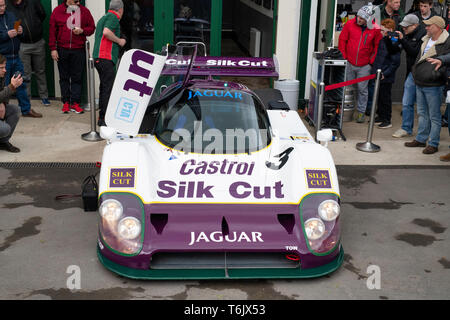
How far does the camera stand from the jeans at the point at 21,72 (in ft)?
28.3

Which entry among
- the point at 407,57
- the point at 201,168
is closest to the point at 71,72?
the point at 201,168

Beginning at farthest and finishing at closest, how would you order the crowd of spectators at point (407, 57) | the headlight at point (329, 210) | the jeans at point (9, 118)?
Result: 1. the crowd of spectators at point (407, 57)
2. the jeans at point (9, 118)
3. the headlight at point (329, 210)

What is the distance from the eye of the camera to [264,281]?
4281 mm

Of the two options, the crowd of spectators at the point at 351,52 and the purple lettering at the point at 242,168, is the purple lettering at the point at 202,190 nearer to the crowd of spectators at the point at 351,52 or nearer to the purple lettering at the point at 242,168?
the purple lettering at the point at 242,168

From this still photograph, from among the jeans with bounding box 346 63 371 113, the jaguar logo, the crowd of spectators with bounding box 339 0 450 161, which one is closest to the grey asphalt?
the jaguar logo

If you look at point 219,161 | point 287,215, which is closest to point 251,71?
point 219,161

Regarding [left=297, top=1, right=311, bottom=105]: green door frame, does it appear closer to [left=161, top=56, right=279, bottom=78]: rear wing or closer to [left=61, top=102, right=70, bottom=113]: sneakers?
[left=161, top=56, right=279, bottom=78]: rear wing

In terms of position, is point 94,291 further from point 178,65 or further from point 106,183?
point 178,65

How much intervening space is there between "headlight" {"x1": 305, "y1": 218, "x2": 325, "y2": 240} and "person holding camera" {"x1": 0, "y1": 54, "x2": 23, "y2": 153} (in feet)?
14.3

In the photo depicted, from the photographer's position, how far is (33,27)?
922 cm

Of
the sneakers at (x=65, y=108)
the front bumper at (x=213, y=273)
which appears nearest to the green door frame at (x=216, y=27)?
the sneakers at (x=65, y=108)

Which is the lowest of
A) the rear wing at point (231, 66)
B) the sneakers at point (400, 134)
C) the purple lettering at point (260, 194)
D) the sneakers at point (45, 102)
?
the sneakers at point (400, 134)

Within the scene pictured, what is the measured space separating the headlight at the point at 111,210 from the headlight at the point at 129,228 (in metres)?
0.06
